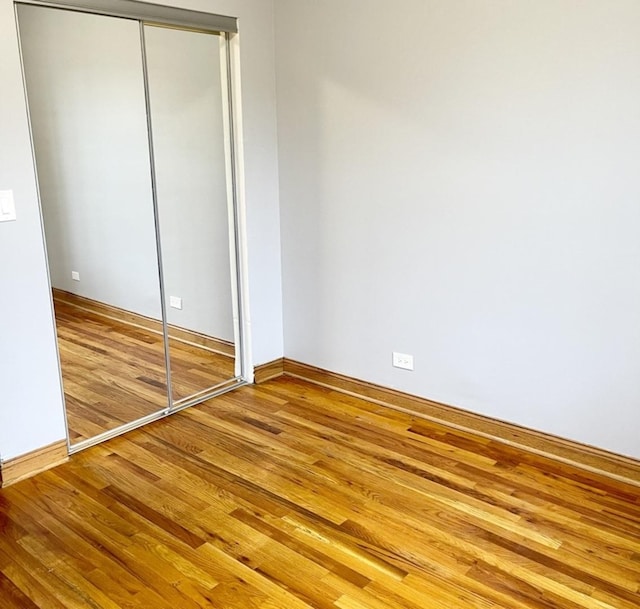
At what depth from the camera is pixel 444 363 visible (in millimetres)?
3373

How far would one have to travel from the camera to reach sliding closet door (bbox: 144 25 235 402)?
3342mm

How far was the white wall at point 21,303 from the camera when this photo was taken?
2625mm

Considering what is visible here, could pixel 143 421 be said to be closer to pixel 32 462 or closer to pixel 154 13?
pixel 32 462

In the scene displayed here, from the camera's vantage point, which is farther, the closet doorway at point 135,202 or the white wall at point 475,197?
the closet doorway at point 135,202

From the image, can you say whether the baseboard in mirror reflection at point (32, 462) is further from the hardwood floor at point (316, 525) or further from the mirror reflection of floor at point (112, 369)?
the mirror reflection of floor at point (112, 369)

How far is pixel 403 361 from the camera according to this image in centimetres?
355

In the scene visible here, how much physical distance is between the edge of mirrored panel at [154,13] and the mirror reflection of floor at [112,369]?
136 centimetres

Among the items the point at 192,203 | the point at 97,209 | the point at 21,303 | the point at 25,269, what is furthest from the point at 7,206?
the point at 192,203

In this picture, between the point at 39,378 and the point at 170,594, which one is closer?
the point at 170,594

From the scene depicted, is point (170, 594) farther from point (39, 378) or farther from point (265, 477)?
point (39, 378)

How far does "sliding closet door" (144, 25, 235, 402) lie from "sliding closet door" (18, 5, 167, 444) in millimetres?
100

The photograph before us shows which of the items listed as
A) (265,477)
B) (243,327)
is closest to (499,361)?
(265,477)

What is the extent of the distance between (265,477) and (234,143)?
6.39 ft

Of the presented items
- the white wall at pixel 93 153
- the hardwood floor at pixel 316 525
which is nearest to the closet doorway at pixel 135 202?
the white wall at pixel 93 153
